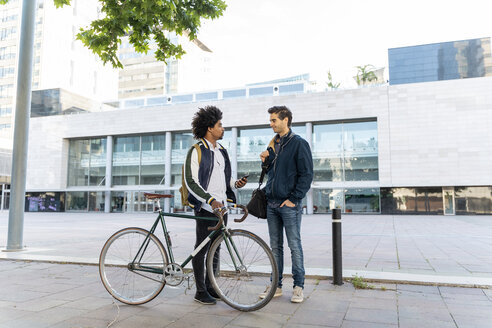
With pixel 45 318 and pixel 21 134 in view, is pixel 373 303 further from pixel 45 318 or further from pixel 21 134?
pixel 21 134

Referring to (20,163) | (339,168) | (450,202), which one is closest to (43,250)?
(20,163)

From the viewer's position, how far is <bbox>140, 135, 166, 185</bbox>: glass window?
36062 mm

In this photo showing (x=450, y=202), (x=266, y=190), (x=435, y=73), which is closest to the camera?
(x=266, y=190)

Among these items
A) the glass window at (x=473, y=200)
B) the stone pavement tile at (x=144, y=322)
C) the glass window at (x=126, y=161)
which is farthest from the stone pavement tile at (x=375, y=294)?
the glass window at (x=126, y=161)

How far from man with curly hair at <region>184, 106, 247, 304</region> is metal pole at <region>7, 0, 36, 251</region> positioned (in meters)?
5.42

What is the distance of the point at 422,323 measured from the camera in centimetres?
302

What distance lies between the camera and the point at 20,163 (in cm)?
744

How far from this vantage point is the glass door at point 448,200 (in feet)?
93.0

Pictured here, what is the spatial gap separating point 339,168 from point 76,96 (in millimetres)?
30976

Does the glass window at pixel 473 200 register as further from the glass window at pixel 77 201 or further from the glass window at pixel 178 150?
the glass window at pixel 77 201

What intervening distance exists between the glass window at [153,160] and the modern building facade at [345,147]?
105 mm

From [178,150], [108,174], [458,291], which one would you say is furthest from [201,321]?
[108,174]

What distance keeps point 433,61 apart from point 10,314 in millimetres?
102658

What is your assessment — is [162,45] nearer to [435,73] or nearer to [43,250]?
[43,250]
